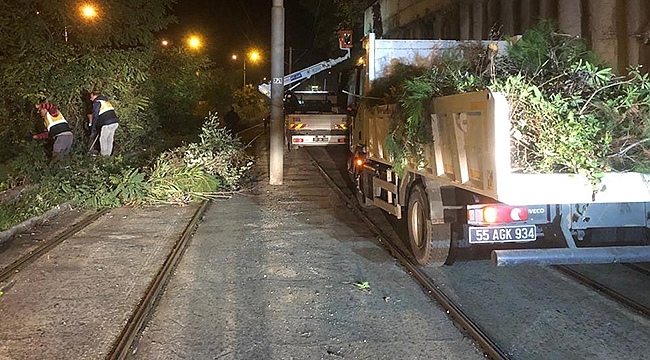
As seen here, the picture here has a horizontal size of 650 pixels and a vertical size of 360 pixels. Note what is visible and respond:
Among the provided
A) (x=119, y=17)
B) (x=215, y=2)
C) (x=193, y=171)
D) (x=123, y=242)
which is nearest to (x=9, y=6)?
(x=119, y=17)

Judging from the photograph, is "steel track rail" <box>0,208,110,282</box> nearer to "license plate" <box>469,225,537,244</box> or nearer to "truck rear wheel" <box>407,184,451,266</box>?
"truck rear wheel" <box>407,184,451,266</box>

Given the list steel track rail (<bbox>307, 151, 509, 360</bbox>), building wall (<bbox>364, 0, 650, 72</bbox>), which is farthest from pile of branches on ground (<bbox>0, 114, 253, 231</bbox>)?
building wall (<bbox>364, 0, 650, 72</bbox>)

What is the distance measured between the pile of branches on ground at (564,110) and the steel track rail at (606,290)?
4.28 feet

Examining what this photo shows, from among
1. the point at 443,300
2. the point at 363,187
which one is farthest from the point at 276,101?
the point at 443,300

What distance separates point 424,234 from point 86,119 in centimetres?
1164

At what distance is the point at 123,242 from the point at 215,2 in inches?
1749

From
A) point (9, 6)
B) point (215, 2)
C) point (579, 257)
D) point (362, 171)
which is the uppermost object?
point (215, 2)

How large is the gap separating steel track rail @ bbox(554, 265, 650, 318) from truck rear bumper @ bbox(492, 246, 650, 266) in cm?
42

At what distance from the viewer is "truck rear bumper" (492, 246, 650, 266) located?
221 inches

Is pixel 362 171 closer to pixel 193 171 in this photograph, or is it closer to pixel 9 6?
pixel 193 171

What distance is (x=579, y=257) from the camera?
18.6 feet

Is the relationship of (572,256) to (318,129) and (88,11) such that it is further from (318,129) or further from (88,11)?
(318,129)

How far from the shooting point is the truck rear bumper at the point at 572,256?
18.5 feet

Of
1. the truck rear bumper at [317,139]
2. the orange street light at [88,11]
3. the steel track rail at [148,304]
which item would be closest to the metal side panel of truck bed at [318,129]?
→ the truck rear bumper at [317,139]
